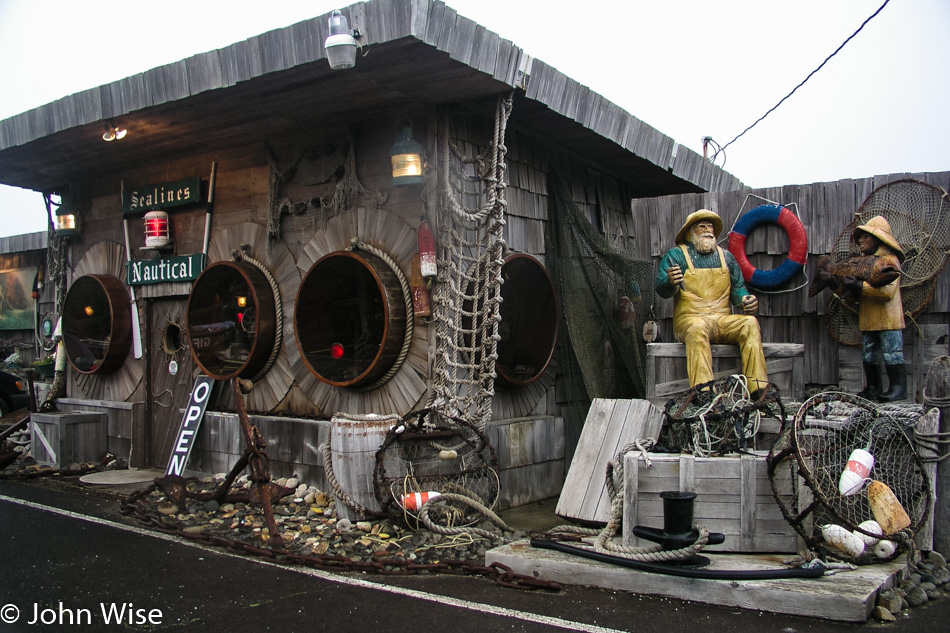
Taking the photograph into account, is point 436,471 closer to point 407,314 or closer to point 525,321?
point 407,314

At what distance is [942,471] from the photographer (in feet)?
17.2

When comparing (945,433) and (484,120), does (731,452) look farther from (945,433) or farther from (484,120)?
(484,120)

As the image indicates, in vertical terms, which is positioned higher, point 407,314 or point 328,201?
point 328,201

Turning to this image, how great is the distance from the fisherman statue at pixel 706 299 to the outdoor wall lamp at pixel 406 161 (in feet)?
7.84

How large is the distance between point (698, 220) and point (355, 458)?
376cm

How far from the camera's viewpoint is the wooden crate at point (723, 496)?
5.00 m

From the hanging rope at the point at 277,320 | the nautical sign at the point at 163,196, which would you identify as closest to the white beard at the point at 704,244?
the hanging rope at the point at 277,320

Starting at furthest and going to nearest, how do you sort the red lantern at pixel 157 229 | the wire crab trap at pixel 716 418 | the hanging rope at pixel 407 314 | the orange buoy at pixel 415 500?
the red lantern at pixel 157 229 < the hanging rope at pixel 407 314 < the orange buoy at pixel 415 500 < the wire crab trap at pixel 716 418

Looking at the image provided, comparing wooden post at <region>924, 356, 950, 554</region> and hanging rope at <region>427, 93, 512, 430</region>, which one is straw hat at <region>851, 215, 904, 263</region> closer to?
wooden post at <region>924, 356, 950, 554</region>

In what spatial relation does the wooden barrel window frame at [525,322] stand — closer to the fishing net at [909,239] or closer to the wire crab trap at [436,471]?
the wire crab trap at [436,471]

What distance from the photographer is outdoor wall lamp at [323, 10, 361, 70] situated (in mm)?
5477

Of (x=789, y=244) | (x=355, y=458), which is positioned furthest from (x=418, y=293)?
(x=789, y=244)

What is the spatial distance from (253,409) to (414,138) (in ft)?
11.3

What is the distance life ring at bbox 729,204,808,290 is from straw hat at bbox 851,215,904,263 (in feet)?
1.81
